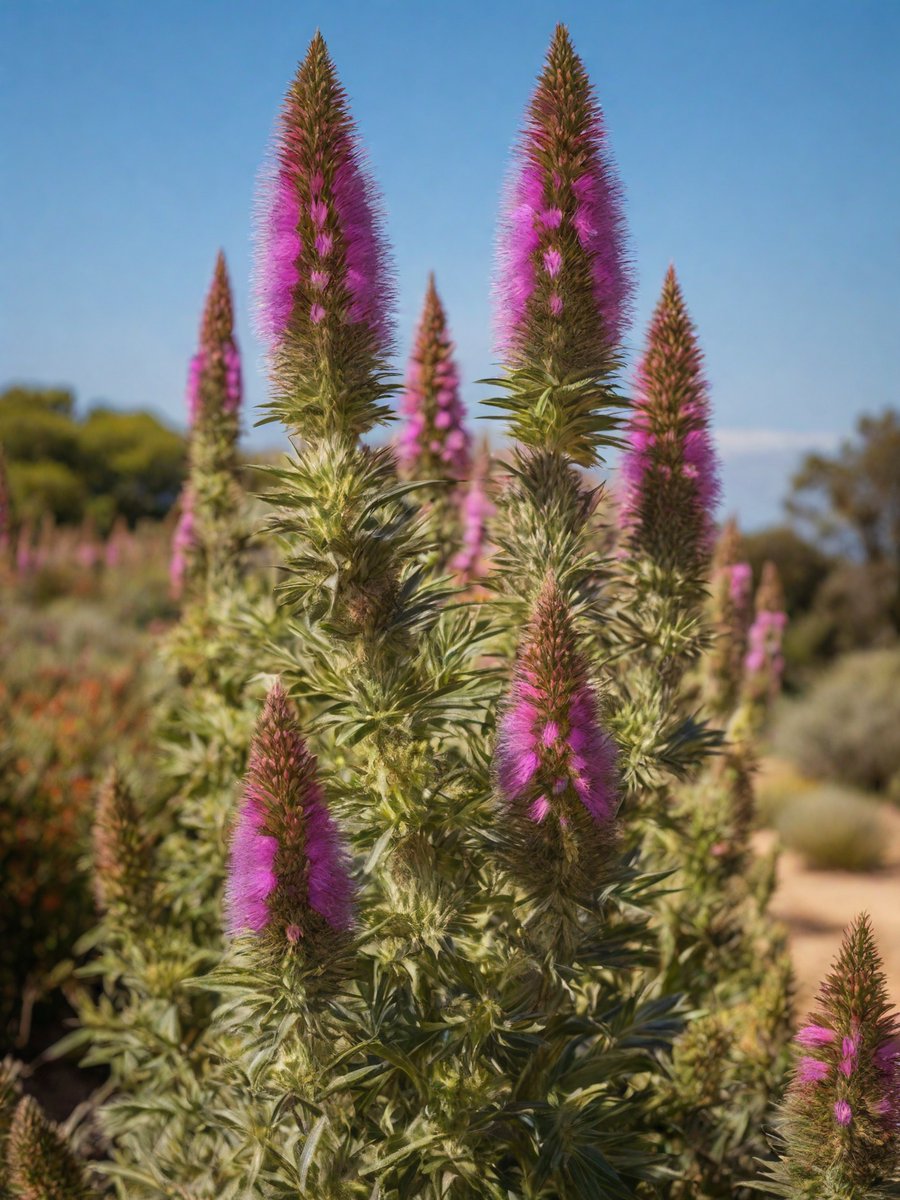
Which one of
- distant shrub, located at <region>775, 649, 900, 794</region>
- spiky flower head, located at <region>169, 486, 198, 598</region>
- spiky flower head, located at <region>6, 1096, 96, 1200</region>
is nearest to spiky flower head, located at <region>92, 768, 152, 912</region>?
spiky flower head, located at <region>6, 1096, 96, 1200</region>

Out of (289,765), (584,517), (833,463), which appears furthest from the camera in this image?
(833,463)

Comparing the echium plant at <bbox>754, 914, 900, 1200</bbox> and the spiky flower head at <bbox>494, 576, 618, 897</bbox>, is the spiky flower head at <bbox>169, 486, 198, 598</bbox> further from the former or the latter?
the echium plant at <bbox>754, 914, 900, 1200</bbox>

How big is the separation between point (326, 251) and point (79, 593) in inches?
580

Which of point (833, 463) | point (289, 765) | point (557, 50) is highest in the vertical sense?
point (833, 463)

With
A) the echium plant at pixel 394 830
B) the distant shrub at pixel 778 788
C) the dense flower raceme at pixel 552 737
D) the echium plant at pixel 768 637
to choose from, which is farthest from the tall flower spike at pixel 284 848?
the distant shrub at pixel 778 788

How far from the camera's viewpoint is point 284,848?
1.93 metres

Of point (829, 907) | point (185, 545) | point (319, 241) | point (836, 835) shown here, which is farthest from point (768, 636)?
point (319, 241)

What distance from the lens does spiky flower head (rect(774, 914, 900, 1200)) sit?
6.64 feet

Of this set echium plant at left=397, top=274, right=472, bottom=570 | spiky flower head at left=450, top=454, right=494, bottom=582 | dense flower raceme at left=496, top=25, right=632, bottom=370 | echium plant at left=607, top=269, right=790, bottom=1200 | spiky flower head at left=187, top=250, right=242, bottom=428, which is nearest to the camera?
dense flower raceme at left=496, top=25, right=632, bottom=370

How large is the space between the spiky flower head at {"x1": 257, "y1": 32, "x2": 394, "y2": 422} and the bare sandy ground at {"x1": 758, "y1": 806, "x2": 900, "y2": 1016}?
5343 mm

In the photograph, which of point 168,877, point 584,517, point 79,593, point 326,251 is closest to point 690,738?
point 584,517

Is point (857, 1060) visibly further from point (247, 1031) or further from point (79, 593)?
point (79, 593)

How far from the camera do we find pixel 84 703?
701 cm

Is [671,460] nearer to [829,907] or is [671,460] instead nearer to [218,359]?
[218,359]
